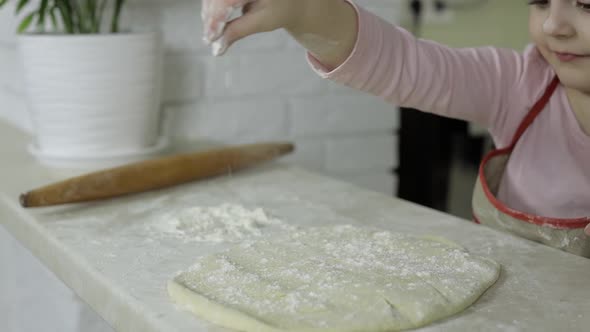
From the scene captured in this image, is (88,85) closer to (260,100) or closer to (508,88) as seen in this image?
(260,100)

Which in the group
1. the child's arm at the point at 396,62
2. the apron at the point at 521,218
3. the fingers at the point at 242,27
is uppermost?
the fingers at the point at 242,27

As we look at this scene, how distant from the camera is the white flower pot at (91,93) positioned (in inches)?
41.4

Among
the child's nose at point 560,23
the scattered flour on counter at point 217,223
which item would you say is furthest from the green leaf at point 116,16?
the child's nose at point 560,23

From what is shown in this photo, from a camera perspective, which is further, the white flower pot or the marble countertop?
the white flower pot

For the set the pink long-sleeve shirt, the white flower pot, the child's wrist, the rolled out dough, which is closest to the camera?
the rolled out dough

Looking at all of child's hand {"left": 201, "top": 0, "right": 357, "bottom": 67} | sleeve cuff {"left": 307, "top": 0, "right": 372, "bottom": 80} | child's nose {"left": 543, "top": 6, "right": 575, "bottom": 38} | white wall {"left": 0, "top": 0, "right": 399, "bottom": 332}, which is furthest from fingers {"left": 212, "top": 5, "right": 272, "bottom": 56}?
white wall {"left": 0, "top": 0, "right": 399, "bottom": 332}

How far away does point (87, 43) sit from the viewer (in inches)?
41.0

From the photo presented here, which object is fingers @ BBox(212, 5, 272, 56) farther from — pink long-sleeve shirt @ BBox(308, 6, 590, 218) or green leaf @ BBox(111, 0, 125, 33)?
green leaf @ BBox(111, 0, 125, 33)

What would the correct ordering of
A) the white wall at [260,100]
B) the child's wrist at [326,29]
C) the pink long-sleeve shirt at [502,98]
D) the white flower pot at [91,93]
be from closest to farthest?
the child's wrist at [326,29] < the pink long-sleeve shirt at [502,98] < the white flower pot at [91,93] < the white wall at [260,100]

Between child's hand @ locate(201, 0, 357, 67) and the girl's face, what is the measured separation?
0.21m

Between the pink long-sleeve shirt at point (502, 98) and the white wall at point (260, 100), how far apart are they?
440 mm

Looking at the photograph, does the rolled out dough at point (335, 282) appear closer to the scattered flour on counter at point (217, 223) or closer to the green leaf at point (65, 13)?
the scattered flour on counter at point (217, 223)

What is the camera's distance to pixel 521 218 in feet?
2.72

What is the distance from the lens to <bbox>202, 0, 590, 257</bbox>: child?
783mm
